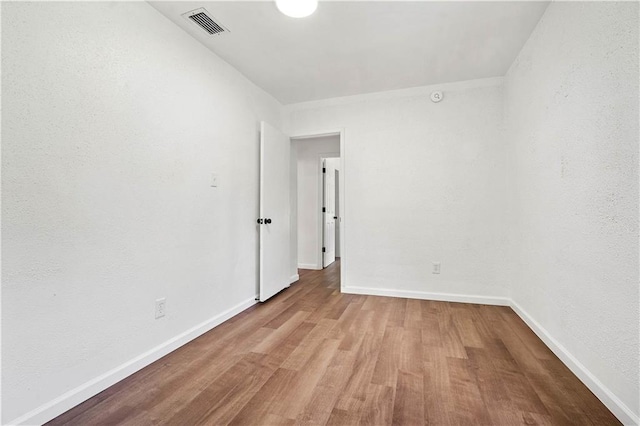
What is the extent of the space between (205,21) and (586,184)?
2704mm

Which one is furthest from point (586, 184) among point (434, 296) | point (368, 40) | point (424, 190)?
point (434, 296)

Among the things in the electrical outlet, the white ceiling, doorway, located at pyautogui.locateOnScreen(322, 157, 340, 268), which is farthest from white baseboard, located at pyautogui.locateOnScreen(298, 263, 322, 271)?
the electrical outlet

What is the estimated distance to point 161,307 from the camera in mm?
1985

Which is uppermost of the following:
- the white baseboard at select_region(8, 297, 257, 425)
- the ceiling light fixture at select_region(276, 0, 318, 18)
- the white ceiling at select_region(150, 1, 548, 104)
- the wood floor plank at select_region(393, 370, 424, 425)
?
the white ceiling at select_region(150, 1, 548, 104)

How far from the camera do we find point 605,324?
1455mm

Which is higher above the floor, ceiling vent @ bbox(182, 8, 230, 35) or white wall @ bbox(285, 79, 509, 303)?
ceiling vent @ bbox(182, 8, 230, 35)

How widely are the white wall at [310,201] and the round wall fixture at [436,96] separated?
2064mm

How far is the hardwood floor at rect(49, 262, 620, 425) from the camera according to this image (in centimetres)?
139

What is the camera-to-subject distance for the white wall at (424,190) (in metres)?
3.07

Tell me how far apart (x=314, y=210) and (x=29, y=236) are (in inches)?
154

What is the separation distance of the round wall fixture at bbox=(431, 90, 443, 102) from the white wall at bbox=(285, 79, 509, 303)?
0.06m

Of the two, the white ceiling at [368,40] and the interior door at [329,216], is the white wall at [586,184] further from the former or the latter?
the interior door at [329,216]

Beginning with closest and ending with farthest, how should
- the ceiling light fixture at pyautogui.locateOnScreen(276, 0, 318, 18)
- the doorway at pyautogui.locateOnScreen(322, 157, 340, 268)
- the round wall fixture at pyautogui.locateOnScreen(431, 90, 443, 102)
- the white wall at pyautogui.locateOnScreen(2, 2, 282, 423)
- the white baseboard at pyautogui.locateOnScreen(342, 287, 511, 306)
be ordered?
the white wall at pyautogui.locateOnScreen(2, 2, 282, 423) < the ceiling light fixture at pyautogui.locateOnScreen(276, 0, 318, 18) < the white baseboard at pyautogui.locateOnScreen(342, 287, 511, 306) < the round wall fixture at pyautogui.locateOnScreen(431, 90, 443, 102) < the doorway at pyautogui.locateOnScreen(322, 157, 340, 268)

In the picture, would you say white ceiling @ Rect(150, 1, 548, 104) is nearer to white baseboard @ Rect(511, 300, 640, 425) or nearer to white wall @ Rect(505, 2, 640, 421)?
white wall @ Rect(505, 2, 640, 421)
